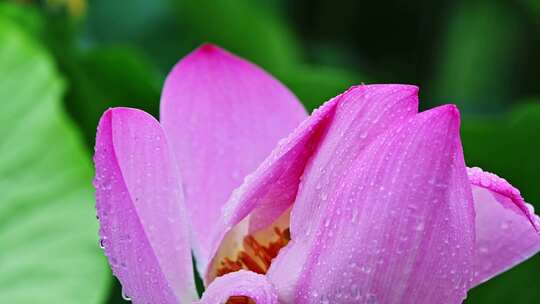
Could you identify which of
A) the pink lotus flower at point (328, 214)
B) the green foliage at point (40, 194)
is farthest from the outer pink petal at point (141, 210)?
the green foliage at point (40, 194)

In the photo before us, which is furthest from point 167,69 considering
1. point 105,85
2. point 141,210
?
point 141,210

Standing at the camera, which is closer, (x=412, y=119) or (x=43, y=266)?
(x=412, y=119)

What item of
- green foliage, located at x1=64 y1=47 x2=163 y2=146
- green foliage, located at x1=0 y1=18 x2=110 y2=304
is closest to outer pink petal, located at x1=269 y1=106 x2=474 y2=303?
green foliage, located at x1=0 y1=18 x2=110 y2=304

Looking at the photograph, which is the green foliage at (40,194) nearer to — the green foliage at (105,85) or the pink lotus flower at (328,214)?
the green foliage at (105,85)

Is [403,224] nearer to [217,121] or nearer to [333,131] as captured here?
[333,131]

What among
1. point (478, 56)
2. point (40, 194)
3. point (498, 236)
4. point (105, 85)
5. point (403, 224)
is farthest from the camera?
point (478, 56)

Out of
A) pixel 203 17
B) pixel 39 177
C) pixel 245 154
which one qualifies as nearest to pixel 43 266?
pixel 39 177

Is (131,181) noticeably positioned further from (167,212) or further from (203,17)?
(203,17)
